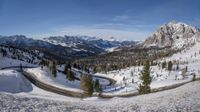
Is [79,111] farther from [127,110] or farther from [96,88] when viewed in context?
[96,88]

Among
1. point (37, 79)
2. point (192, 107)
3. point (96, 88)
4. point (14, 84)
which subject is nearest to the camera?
point (192, 107)

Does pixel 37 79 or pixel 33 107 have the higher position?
pixel 33 107

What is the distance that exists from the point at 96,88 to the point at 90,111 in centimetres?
13069

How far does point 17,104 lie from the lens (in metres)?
24.7

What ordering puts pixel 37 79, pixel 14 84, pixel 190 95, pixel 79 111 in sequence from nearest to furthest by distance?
pixel 79 111 → pixel 190 95 → pixel 14 84 → pixel 37 79

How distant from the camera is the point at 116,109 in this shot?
24734mm

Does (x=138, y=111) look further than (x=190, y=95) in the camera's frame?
No

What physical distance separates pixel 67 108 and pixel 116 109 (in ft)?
14.7

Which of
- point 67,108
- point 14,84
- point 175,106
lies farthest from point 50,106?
point 14,84

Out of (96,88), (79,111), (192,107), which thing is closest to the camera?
(79,111)

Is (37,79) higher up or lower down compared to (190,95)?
lower down

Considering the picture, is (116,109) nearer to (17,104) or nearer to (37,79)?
(17,104)

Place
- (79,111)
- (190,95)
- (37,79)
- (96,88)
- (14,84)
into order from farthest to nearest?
(37,79), (96,88), (14,84), (190,95), (79,111)

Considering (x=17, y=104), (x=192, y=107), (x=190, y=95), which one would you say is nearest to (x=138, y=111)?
(x=192, y=107)
